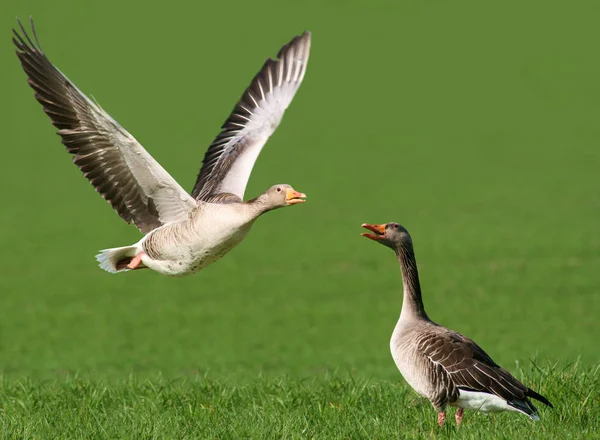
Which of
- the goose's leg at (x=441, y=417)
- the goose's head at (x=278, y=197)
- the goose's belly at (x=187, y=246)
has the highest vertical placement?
the goose's head at (x=278, y=197)

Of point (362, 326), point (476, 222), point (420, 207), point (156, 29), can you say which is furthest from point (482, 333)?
point (156, 29)

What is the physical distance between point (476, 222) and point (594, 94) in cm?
1628

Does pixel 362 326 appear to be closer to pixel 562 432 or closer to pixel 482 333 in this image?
pixel 482 333

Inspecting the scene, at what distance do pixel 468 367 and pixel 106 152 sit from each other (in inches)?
152

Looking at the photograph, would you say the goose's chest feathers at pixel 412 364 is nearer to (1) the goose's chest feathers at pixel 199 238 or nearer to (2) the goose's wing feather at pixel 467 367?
(2) the goose's wing feather at pixel 467 367

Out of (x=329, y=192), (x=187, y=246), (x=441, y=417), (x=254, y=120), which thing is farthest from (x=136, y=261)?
(x=329, y=192)

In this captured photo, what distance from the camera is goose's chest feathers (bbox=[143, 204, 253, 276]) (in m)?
9.07

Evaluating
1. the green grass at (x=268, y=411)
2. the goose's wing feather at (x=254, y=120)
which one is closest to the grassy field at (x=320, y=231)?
the green grass at (x=268, y=411)

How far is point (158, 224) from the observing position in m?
10.0

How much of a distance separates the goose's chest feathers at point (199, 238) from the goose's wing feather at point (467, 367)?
1934 millimetres

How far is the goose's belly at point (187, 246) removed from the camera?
29.8 ft

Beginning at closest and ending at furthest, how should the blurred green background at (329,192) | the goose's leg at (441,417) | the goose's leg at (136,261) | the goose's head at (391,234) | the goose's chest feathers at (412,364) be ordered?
the goose's leg at (441,417) → the goose's chest feathers at (412,364) → the goose's head at (391,234) → the goose's leg at (136,261) → the blurred green background at (329,192)

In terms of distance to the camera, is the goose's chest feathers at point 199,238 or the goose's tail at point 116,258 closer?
the goose's chest feathers at point 199,238

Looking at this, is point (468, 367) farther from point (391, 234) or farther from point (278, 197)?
point (278, 197)
